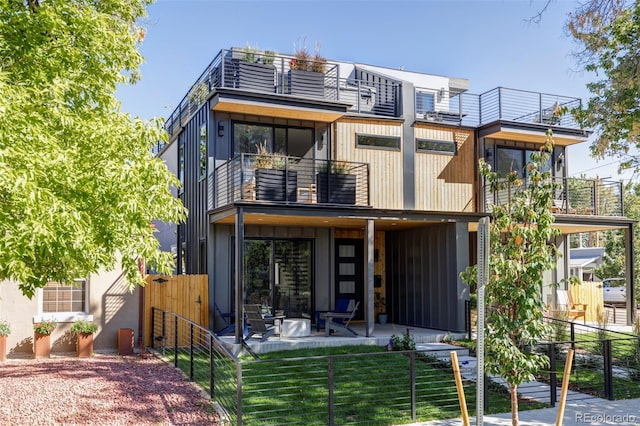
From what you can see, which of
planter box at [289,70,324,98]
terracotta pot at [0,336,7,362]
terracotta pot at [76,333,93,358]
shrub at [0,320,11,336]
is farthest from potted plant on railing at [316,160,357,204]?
terracotta pot at [0,336,7,362]

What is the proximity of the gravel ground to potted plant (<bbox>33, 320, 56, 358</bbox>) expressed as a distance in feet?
2.48

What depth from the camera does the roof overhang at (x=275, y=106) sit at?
14.0m

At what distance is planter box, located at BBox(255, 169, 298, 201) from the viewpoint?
45.1 feet

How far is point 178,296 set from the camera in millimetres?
13992

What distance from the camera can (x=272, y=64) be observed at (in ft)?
50.0

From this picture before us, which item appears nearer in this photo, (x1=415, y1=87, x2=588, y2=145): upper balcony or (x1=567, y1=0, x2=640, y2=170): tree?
(x1=567, y1=0, x2=640, y2=170): tree

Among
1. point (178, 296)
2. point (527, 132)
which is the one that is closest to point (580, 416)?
point (178, 296)

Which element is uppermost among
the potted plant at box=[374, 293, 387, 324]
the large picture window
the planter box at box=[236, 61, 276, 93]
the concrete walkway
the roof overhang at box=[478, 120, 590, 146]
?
the planter box at box=[236, 61, 276, 93]

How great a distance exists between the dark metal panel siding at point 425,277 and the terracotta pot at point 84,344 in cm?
898

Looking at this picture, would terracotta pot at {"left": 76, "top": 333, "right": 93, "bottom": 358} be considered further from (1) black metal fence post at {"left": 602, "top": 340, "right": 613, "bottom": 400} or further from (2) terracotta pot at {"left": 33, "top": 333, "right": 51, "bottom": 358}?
(1) black metal fence post at {"left": 602, "top": 340, "right": 613, "bottom": 400}

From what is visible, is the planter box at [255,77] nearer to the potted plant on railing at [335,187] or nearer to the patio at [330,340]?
the potted plant on railing at [335,187]

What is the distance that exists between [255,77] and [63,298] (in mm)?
7126

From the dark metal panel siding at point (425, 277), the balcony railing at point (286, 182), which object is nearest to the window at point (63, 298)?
the balcony railing at point (286, 182)

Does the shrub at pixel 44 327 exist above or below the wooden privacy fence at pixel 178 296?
below
